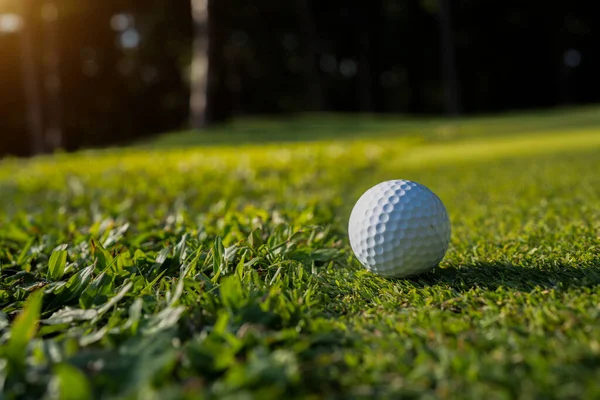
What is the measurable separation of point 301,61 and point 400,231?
3175cm

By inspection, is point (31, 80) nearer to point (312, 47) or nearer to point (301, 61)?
point (312, 47)

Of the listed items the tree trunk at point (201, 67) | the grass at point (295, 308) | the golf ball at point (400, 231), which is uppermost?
the tree trunk at point (201, 67)

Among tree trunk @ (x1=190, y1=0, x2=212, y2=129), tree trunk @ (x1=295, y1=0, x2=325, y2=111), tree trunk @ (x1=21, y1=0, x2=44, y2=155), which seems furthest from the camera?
tree trunk @ (x1=295, y1=0, x2=325, y2=111)

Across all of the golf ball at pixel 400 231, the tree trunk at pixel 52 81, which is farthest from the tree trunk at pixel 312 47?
the golf ball at pixel 400 231

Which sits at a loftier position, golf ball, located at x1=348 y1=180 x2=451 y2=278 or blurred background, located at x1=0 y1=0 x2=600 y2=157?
blurred background, located at x1=0 y1=0 x2=600 y2=157

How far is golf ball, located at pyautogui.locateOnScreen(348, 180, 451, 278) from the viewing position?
68.2 inches

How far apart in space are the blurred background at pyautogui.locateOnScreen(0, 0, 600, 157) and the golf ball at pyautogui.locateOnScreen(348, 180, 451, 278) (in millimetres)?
26200

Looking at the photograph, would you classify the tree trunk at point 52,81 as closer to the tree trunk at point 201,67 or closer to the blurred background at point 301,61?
the blurred background at point 301,61

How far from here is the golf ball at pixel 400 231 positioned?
5.69 feet

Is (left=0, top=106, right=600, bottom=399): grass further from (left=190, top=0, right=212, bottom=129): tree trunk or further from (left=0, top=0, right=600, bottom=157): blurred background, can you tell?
(left=0, top=0, right=600, bottom=157): blurred background

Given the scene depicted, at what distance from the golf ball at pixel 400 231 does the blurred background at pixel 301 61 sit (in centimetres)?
2620

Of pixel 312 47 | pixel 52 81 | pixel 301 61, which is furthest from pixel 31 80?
pixel 301 61

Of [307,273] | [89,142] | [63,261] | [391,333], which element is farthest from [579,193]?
[89,142]

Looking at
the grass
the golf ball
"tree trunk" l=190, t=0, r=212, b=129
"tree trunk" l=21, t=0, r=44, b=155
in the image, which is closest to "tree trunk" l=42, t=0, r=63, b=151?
"tree trunk" l=21, t=0, r=44, b=155
